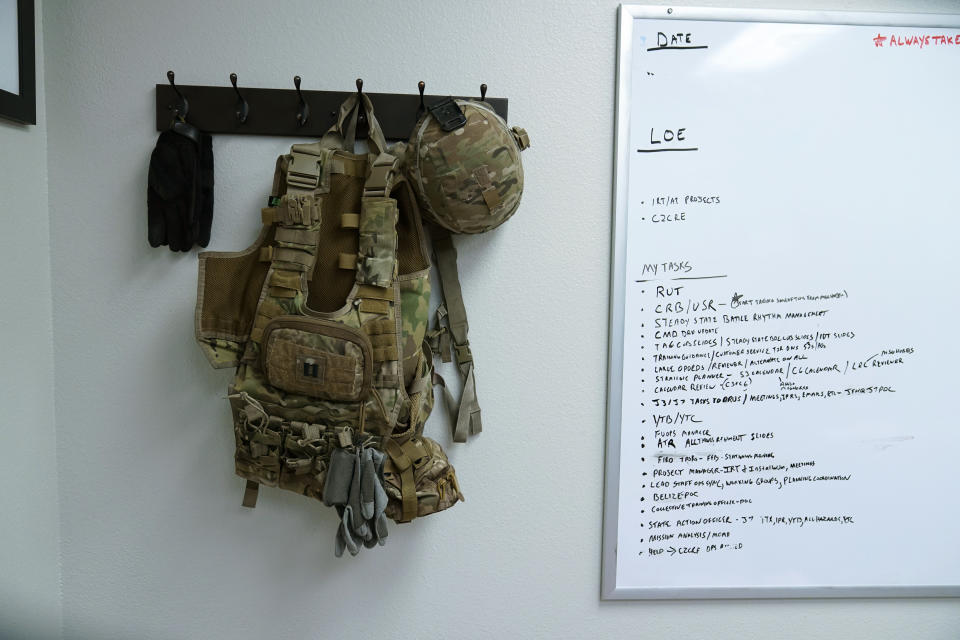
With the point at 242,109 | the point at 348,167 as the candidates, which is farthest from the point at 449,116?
the point at 242,109

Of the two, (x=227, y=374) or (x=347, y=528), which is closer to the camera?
(x=347, y=528)

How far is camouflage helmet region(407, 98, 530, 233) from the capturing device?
92cm

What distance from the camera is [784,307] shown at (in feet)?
3.70

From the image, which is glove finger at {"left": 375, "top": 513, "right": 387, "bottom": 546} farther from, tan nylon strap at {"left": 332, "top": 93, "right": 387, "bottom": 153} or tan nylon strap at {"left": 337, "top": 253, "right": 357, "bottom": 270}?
tan nylon strap at {"left": 332, "top": 93, "right": 387, "bottom": 153}

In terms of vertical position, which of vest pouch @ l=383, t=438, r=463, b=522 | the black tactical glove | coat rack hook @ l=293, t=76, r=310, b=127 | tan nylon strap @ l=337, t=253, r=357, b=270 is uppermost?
coat rack hook @ l=293, t=76, r=310, b=127

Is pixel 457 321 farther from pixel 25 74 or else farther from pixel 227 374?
pixel 25 74

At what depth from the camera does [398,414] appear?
3.14 feet

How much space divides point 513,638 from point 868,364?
975mm

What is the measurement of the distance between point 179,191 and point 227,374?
37 cm

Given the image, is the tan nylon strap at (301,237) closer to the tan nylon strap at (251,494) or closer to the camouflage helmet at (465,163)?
the camouflage helmet at (465,163)

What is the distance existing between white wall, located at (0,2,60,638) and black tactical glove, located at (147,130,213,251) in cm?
23

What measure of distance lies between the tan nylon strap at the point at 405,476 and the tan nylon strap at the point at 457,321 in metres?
0.13

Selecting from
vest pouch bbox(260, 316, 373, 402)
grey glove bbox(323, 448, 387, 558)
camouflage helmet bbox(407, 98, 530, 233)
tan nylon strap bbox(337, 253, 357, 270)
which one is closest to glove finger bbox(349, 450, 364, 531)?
grey glove bbox(323, 448, 387, 558)

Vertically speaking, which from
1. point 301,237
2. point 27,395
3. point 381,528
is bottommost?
point 381,528
